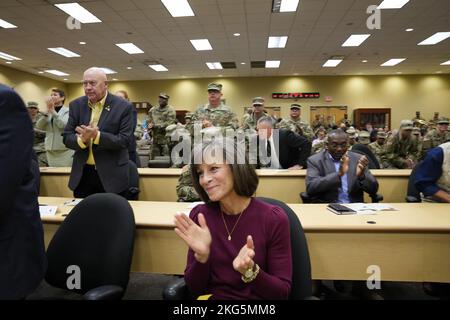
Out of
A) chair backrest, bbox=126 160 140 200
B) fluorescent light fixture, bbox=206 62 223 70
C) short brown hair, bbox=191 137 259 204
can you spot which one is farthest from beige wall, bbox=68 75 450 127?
short brown hair, bbox=191 137 259 204

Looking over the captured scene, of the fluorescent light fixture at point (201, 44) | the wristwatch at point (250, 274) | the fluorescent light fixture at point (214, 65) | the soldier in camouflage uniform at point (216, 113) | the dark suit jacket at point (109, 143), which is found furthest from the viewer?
the fluorescent light fixture at point (214, 65)

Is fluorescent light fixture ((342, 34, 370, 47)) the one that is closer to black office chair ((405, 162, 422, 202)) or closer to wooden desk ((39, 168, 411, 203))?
wooden desk ((39, 168, 411, 203))

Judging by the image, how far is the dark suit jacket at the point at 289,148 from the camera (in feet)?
12.7

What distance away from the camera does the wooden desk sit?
11.1 ft

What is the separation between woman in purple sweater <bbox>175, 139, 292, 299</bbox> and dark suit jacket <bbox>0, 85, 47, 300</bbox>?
491 mm

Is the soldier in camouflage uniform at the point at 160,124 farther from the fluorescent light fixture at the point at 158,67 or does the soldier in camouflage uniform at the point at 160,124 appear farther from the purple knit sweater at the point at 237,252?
the fluorescent light fixture at the point at 158,67

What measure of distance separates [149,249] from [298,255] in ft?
2.89

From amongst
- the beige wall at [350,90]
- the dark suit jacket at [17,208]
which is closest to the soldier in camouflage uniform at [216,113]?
the dark suit jacket at [17,208]

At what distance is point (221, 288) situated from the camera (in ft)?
3.96

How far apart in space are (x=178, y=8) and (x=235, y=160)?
6119 mm

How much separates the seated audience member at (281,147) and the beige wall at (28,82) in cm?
1090

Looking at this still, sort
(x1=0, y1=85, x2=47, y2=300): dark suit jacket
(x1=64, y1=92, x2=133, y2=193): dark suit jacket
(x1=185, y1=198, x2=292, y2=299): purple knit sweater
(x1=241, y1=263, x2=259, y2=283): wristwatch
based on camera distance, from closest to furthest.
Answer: (x1=0, y1=85, x2=47, y2=300): dark suit jacket < (x1=241, y1=263, x2=259, y2=283): wristwatch < (x1=185, y1=198, x2=292, y2=299): purple knit sweater < (x1=64, y1=92, x2=133, y2=193): dark suit jacket

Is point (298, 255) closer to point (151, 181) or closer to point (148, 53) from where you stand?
point (151, 181)

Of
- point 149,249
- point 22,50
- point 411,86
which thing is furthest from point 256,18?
point 411,86
